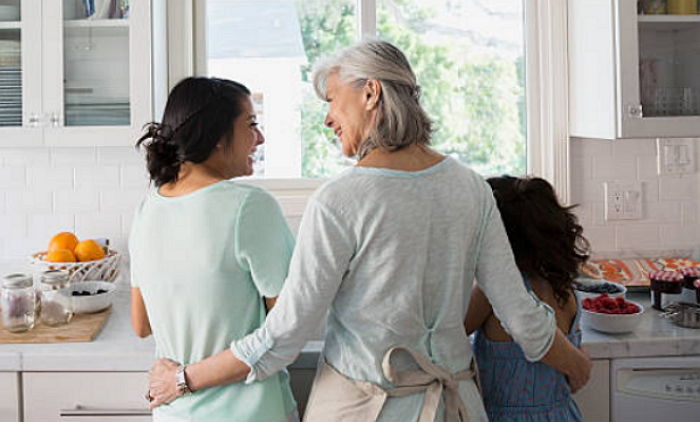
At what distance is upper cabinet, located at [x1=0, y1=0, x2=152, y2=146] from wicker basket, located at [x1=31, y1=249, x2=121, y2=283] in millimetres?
372

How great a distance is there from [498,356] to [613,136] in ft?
3.05

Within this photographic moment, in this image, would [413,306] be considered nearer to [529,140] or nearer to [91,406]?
[91,406]

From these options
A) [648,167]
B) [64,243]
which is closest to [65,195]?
[64,243]

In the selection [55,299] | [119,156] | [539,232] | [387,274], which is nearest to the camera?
[387,274]

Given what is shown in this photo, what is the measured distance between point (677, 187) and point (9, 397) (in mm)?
2282

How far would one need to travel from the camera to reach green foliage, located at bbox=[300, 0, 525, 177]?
2.83 meters

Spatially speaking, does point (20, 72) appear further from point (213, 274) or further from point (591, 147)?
point (591, 147)

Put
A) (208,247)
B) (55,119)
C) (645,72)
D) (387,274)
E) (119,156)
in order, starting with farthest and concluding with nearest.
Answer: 1. (119,156)
2. (55,119)
3. (645,72)
4. (208,247)
5. (387,274)

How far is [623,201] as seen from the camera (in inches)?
109

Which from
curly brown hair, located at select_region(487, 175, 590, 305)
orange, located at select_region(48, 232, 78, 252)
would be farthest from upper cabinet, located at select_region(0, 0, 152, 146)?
curly brown hair, located at select_region(487, 175, 590, 305)

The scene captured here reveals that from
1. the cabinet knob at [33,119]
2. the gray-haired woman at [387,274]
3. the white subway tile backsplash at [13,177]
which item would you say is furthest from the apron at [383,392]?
the white subway tile backsplash at [13,177]

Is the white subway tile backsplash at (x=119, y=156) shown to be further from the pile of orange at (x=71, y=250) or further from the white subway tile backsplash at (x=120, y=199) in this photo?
the pile of orange at (x=71, y=250)

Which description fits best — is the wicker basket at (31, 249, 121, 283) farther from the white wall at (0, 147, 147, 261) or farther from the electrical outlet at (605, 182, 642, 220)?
the electrical outlet at (605, 182, 642, 220)

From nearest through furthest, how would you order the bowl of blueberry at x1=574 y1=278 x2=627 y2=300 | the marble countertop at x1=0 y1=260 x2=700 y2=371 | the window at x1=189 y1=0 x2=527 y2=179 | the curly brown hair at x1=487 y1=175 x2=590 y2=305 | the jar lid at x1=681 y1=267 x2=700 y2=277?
the curly brown hair at x1=487 y1=175 x2=590 y2=305
the marble countertop at x1=0 y1=260 x2=700 y2=371
the bowl of blueberry at x1=574 y1=278 x2=627 y2=300
the jar lid at x1=681 y1=267 x2=700 y2=277
the window at x1=189 y1=0 x2=527 y2=179
